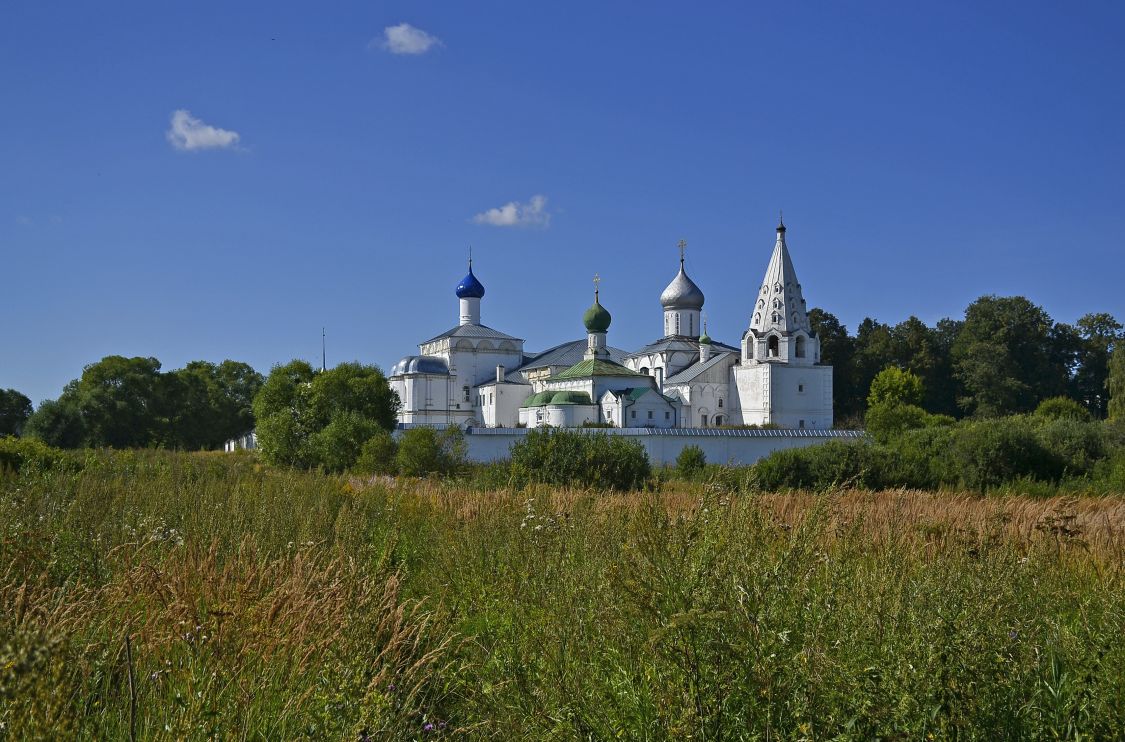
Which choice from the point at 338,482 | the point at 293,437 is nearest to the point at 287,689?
the point at 338,482

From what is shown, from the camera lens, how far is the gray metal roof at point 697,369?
169ft

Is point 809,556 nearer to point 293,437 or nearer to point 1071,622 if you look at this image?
point 1071,622

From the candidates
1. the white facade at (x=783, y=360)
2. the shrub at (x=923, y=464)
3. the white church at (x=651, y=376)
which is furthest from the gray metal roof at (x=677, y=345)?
the shrub at (x=923, y=464)

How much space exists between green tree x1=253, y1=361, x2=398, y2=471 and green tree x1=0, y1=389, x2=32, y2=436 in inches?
602

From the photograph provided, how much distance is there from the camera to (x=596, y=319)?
5566cm

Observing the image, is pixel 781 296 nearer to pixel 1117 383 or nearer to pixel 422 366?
pixel 1117 383

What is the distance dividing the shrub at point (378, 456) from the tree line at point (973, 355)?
35558 mm

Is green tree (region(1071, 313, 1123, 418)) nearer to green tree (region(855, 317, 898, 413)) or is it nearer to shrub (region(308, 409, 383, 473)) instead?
green tree (region(855, 317, 898, 413))

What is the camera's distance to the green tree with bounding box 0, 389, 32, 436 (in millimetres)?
42344

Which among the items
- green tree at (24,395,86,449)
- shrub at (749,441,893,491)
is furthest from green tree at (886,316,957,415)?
green tree at (24,395,86,449)

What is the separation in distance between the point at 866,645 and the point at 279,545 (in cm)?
392

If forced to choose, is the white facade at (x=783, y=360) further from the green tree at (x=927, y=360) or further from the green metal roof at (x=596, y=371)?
the green tree at (x=927, y=360)

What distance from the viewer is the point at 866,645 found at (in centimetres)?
346

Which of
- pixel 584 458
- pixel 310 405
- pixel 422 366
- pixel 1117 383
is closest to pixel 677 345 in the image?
pixel 422 366
